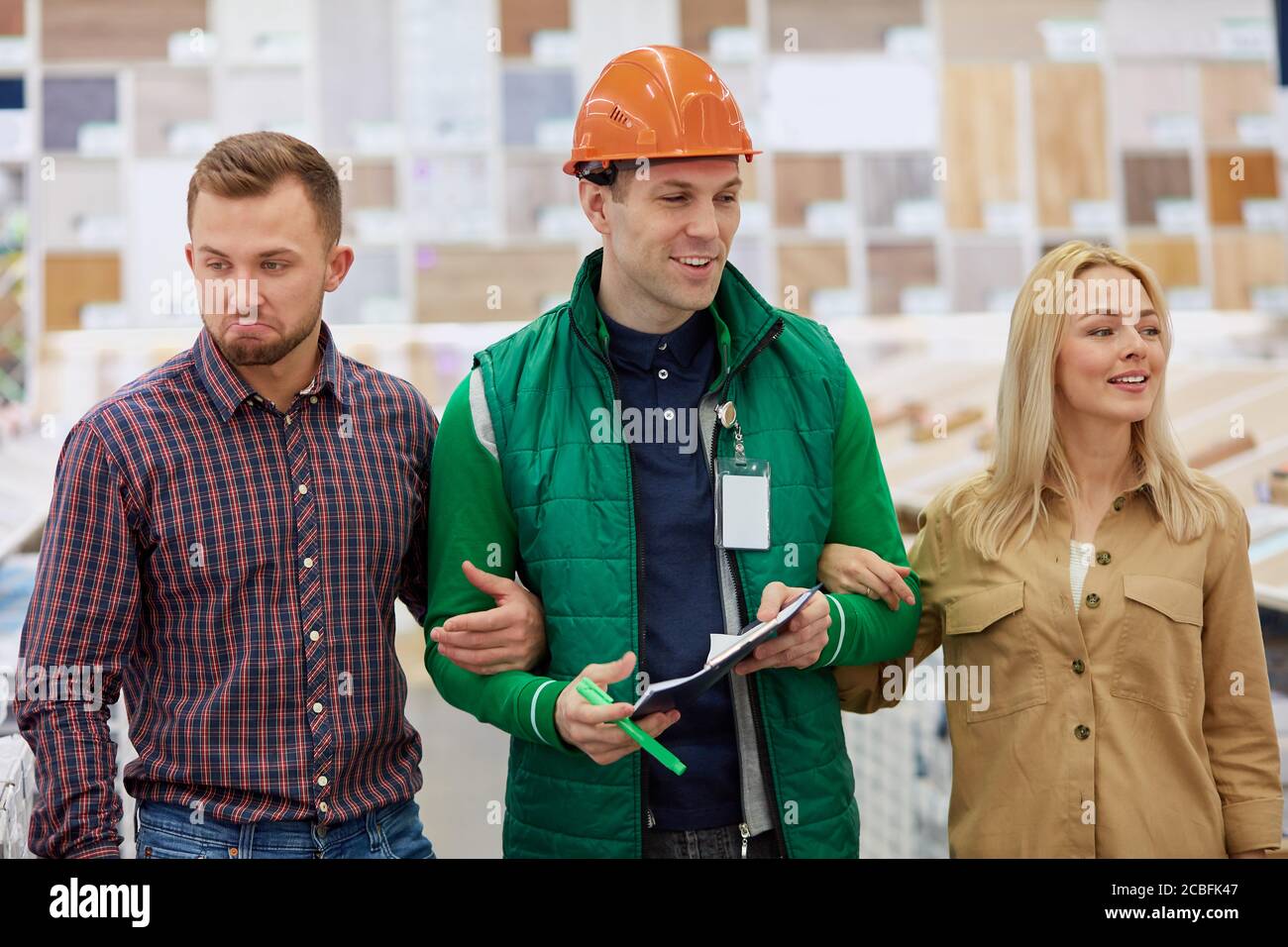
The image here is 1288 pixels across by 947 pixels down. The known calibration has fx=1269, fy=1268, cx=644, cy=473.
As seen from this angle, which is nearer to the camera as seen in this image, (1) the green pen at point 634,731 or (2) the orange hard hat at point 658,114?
(1) the green pen at point 634,731

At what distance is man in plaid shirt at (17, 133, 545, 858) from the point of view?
5.08ft

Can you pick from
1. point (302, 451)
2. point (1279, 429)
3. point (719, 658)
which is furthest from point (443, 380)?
point (719, 658)

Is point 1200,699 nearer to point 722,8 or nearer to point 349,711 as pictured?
point 349,711

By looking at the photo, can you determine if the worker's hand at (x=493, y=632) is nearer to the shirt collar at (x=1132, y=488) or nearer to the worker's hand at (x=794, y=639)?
the worker's hand at (x=794, y=639)

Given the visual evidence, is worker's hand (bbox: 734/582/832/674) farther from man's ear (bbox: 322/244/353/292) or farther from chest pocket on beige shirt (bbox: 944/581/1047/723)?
man's ear (bbox: 322/244/353/292)

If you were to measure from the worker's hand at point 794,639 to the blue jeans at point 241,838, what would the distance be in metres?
0.54

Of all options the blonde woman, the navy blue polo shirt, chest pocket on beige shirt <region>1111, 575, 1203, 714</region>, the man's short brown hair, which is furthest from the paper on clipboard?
the man's short brown hair

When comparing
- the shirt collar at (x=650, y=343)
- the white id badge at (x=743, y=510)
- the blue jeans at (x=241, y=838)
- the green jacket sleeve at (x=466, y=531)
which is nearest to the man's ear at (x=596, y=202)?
the shirt collar at (x=650, y=343)

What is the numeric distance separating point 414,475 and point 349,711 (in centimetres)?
34

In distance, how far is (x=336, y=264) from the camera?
174 cm

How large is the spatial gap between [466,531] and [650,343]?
14.4 inches

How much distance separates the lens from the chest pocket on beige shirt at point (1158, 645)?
1.77 meters

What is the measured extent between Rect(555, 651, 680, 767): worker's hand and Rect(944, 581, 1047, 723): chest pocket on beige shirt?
1.73 ft
